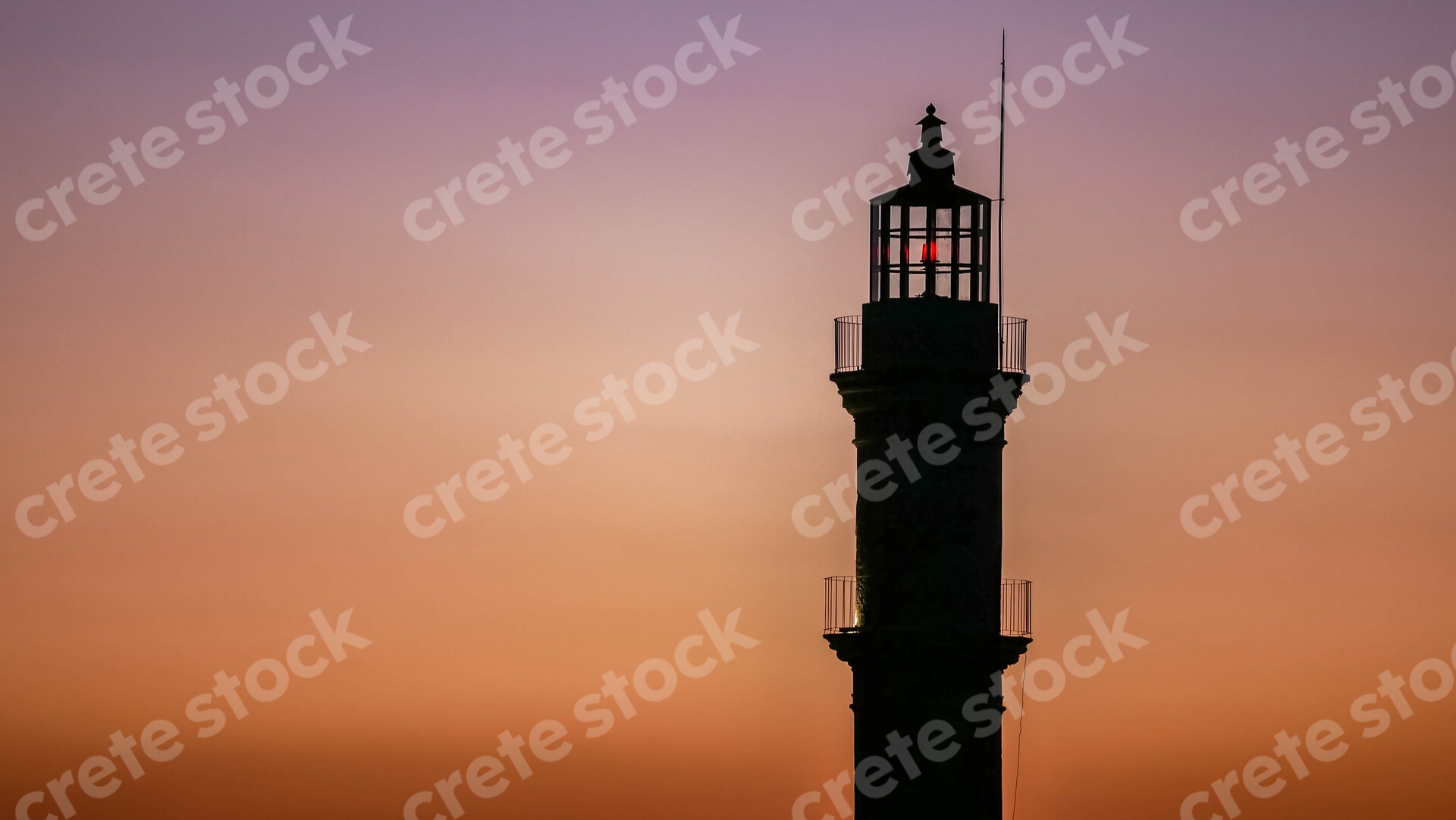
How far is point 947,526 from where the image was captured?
198 feet

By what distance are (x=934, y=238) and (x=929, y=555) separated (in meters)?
6.01

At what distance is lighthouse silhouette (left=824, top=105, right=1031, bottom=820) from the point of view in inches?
2362

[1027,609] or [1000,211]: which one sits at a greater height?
[1000,211]

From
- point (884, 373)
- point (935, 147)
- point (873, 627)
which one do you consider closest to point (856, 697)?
point (873, 627)

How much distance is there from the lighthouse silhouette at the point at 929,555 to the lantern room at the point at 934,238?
0.09 meters

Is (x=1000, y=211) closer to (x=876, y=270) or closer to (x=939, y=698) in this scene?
(x=876, y=270)

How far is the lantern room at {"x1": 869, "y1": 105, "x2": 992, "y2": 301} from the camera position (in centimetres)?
6156

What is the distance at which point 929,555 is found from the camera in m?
60.3

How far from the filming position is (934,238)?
6184 cm

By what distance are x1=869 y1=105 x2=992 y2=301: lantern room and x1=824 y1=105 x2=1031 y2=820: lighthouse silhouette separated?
0.09m

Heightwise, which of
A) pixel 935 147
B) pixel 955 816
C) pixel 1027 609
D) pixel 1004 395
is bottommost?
pixel 955 816

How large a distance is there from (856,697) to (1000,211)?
9380 millimetres

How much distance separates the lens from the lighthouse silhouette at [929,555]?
6000 cm

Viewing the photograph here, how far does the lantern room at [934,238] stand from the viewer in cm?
6156
